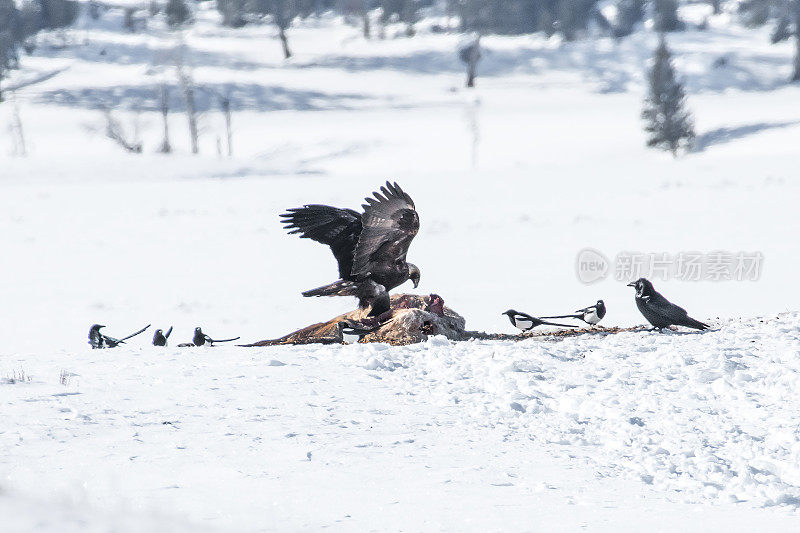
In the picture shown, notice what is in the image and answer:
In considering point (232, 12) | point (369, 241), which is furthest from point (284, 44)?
point (369, 241)

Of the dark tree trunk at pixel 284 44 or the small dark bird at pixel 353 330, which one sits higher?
the dark tree trunk at pixel 284 44

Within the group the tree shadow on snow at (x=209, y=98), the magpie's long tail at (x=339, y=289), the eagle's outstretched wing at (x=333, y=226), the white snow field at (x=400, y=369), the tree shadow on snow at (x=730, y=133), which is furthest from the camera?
the tree shadow on snow at (x=209, y=98)

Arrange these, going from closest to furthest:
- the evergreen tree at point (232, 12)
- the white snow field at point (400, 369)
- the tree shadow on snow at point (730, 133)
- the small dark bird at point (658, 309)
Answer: the white snow field at point (400, 369)
the small dark bird at point (658, 309)
the tree shadow on snow at point (730, 133)
the evergreen tree at point (232, 12)

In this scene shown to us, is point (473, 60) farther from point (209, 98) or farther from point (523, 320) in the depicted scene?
point (523, 320)

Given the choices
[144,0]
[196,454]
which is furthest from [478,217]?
[144,0]

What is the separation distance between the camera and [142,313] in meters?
14.7

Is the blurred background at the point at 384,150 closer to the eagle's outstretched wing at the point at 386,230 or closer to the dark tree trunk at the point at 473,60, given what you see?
the dark tree trunk at the point at 473,60

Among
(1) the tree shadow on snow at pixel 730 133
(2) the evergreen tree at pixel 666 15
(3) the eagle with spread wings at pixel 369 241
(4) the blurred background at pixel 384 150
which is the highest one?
(2) the evergreen tree at pixel 666 15

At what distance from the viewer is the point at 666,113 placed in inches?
2029

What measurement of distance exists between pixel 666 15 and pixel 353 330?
81.6 meters

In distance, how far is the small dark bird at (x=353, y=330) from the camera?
8.29m

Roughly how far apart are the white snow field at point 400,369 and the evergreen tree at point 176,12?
151 feet

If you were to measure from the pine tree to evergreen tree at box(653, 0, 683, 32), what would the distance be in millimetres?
30620

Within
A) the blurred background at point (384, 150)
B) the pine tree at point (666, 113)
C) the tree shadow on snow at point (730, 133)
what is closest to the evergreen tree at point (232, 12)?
the blurred background at point (384, 150)
